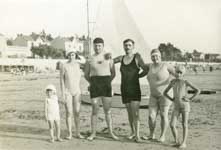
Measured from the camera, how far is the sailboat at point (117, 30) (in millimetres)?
1767

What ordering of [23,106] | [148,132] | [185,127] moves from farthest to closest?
[23,106] < [148,132] < [185,127]

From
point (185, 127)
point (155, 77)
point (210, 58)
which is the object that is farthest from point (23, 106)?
point (210, 58)

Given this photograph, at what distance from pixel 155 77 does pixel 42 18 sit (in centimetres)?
76

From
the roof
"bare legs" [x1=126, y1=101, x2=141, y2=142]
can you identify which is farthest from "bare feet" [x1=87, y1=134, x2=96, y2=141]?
the roof

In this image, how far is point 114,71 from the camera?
1.75 metres

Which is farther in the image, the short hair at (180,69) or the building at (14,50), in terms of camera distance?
the building at (14,50)

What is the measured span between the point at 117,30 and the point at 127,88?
365 mm

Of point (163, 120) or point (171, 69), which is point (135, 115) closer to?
point (163, 120)

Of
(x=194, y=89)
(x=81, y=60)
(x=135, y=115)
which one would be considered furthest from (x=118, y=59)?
(x=194, y=89)

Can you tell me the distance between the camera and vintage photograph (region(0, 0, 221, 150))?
1712 millimetres

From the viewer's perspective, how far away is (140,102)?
5.77 feet

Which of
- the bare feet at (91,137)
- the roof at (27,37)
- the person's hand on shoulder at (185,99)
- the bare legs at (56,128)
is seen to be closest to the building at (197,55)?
the person's hand on shoulder at (185,99)

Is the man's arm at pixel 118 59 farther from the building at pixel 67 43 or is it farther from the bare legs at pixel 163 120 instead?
the bare legs at pixel 163 120

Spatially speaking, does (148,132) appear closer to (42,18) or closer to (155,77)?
(155,77)
